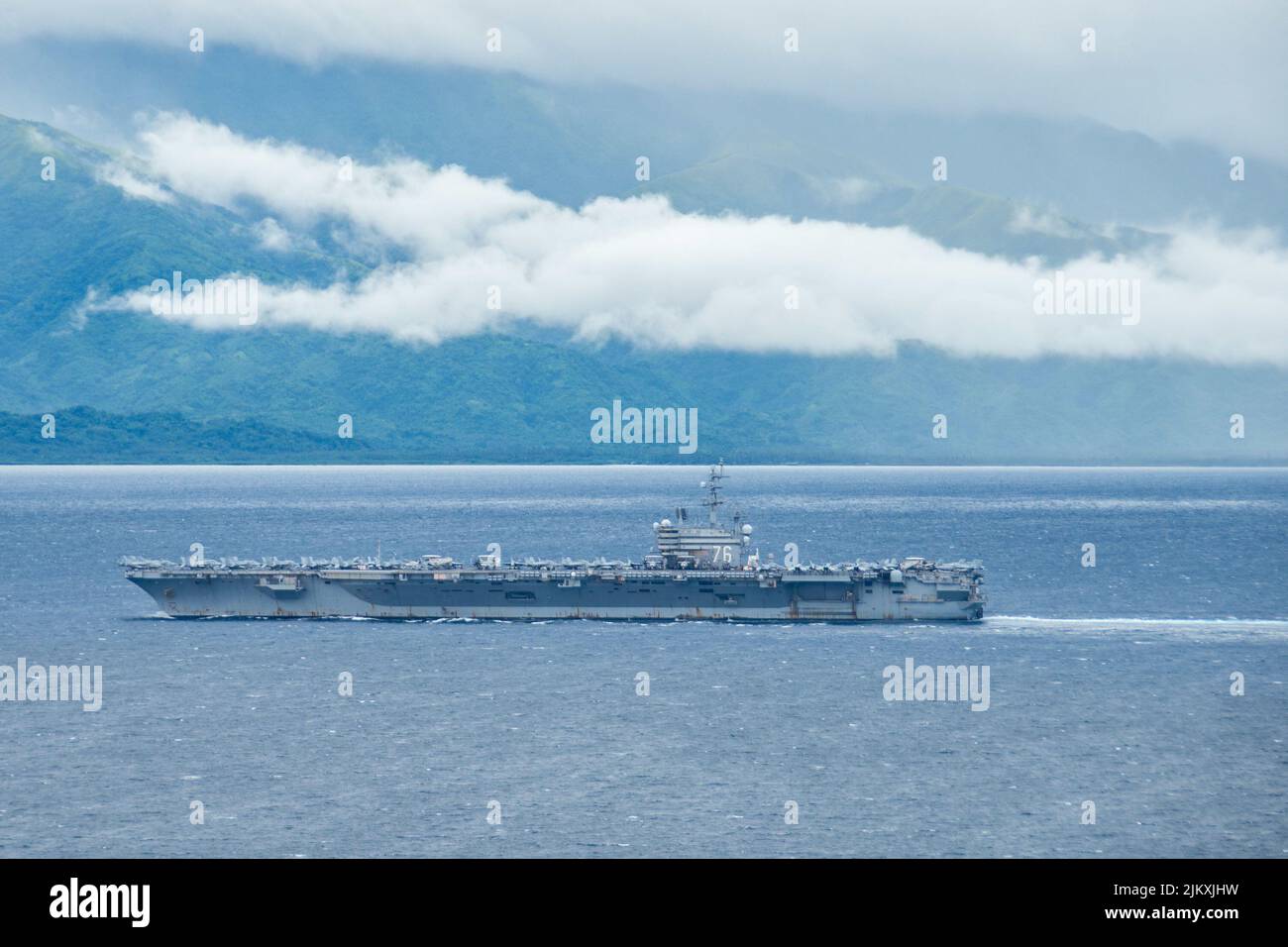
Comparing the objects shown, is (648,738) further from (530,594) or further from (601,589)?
(530,594)

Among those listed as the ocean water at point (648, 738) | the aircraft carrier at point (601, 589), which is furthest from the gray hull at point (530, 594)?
the ocean water at point (648, 738)

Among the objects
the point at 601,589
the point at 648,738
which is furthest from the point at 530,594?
the point at 648,738

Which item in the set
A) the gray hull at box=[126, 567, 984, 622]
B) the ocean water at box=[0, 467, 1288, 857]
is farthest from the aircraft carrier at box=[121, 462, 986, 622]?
the ocean water at box=[0, 467, 1288, 857]

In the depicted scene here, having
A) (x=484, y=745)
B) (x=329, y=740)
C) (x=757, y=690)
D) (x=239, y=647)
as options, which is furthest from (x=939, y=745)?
(x=239, y=647)

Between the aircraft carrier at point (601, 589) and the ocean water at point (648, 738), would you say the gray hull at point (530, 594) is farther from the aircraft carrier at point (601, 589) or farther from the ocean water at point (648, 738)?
the ocean water at point (648, 738)
